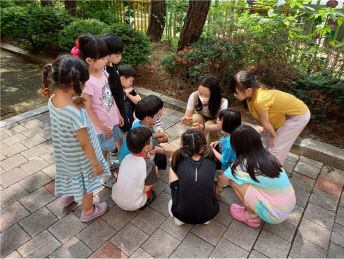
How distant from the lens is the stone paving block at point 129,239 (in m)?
2.20

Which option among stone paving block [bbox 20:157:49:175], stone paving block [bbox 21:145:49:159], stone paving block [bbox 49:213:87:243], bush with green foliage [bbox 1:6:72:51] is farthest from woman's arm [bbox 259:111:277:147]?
bush with green foliage [bbox 1:6:72:51]

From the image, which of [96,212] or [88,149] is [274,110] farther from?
[96,212]

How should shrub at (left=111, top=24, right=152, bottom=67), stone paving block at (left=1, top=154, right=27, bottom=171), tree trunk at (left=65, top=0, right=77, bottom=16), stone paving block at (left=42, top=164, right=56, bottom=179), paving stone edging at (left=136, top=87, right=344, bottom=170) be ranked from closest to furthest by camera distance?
stone paving block at (left=42, top=164, right=56, bottom=179)
stone paving block at (left=1, top=154, right=27, bottom=171)
paving stone edging at (left=136, top=87, right=344, bottom=170)
shrub at (left=111, top=24, right=152, bottom=67)
tree trunk at (left=65, top=0, right=77, bottom=16)

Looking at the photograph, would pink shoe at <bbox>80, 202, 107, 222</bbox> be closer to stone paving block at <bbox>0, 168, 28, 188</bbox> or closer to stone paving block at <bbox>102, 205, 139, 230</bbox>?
stone paving block at <bbox>102, 205, 139, 230</bbox>

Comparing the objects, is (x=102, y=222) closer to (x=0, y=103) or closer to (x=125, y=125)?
(x=125, y=125)

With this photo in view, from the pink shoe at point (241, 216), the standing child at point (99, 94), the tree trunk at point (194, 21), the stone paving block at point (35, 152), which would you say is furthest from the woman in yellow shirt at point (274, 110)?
the tree trunk at point (194, 21)

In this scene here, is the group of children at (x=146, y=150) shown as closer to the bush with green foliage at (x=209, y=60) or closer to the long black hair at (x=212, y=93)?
the long black hair at (x=212, y=93)

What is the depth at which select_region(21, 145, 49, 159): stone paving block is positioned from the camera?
3.31 m

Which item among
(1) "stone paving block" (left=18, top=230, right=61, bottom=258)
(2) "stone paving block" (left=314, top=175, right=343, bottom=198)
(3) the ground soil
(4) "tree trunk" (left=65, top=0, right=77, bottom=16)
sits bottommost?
(1) "stone paving block" (left=18, top=230, right=61, bottom=258)

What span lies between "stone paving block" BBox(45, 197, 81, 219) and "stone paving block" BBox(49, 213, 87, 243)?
6cm

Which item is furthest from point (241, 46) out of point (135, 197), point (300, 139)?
point (135, 197)

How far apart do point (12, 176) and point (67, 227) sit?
113 cm

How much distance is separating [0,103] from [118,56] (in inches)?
137

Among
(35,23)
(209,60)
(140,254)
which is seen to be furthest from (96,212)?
(35,23)
